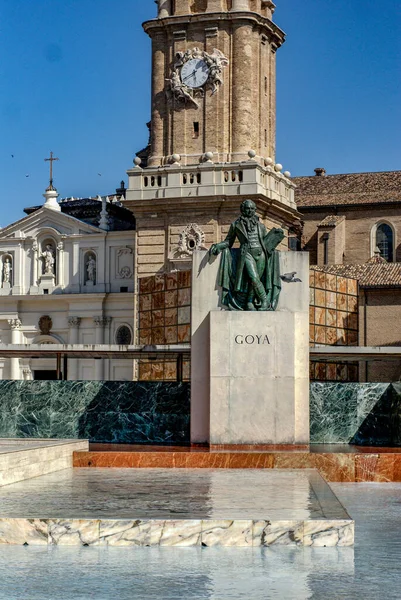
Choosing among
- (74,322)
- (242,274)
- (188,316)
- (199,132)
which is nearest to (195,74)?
(199,132)

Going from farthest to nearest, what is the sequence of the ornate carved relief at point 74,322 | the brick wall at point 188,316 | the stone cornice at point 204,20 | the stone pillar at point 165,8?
the ornate carved relief at point 74,322, the stone pillar at point 165,8, the stone cornice at point 204,20, the brick wall at point 188,316

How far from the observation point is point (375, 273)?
5959 centimetres

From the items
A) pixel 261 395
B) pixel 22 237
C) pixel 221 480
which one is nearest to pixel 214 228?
pixel 22 237

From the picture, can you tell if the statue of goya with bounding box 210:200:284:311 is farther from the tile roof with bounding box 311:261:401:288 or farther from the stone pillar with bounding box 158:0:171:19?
the stone pillar with bounding box 158:0:171:19

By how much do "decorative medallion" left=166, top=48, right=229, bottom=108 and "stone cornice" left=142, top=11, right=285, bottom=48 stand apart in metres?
1.37

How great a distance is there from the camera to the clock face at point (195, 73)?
5750cm

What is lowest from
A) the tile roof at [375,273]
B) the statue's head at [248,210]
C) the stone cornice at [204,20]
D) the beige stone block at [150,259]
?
the statue's head at [248,210]

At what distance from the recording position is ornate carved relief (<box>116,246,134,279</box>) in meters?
63.1

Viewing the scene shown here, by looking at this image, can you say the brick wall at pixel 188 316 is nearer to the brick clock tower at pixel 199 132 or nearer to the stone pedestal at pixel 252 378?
the brick clock tower at pixel 199 132

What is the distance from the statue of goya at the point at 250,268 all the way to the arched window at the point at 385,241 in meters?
50.8

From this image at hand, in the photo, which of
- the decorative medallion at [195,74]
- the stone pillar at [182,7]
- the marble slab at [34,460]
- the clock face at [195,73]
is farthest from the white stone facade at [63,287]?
the marble slab at [34,460]

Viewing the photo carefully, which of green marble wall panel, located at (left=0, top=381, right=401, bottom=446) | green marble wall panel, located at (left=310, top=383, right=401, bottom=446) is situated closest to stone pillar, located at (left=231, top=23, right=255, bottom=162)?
green marble wall panel, located at (left=0, top=381, right=401, bottom=446)

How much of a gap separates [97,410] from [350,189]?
48957mm

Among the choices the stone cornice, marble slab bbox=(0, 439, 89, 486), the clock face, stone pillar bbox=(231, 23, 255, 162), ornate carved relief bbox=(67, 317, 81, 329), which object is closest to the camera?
marble slab bbox=(0, 439, 89, 486)
